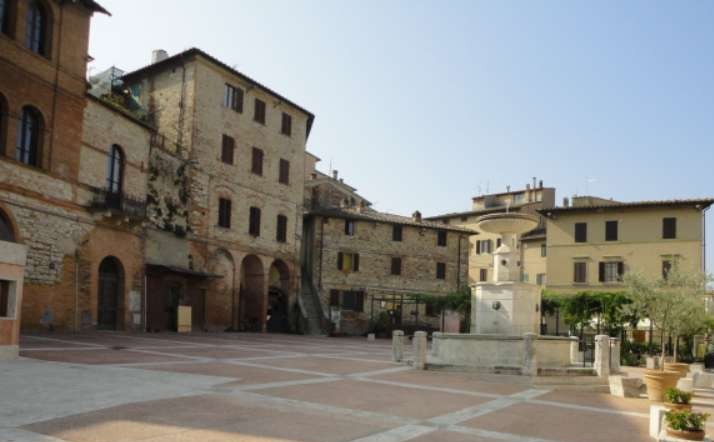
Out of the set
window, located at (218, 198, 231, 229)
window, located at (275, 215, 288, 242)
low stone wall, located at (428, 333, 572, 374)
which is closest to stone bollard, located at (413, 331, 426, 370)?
low stone wall, located at (428, 333, 572, 374)

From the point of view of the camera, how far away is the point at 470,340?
16.0m

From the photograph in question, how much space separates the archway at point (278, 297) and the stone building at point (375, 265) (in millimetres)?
2089

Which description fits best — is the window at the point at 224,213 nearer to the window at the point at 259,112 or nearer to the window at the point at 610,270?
the window at the point at 259,112

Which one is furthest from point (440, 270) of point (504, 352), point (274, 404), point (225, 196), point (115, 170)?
point (274, 404)

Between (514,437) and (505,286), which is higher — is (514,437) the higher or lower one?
the lower one

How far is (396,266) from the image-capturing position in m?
45.4

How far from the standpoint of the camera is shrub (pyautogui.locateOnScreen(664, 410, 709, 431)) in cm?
751

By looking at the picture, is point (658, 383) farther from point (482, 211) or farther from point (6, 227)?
point (482, 211)

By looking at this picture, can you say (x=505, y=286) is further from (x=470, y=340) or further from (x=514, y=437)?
(x=514, y=437)

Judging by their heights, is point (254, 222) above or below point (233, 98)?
below

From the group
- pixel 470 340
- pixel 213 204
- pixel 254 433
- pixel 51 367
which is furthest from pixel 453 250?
pixel 254 433

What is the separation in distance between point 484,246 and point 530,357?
4456 centimetres

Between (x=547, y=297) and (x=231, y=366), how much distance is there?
22.6 m

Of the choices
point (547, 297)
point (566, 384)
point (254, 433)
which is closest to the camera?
point (254, 433)
